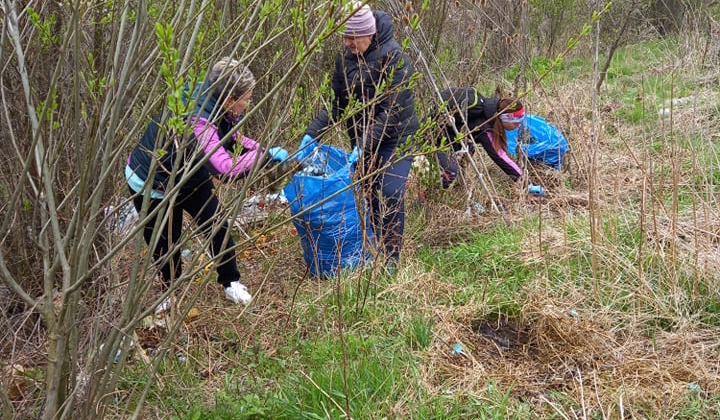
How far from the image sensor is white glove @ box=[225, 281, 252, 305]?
133 inches

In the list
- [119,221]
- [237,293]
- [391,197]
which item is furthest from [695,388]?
[119,221]

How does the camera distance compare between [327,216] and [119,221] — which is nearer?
[119,221]

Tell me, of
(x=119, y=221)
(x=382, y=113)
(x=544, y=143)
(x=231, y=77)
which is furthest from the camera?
(x=544, y=143)

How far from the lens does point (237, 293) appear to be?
339 centimetres

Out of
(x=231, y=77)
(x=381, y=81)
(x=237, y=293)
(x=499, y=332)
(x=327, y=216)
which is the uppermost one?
(x=231, y=77)

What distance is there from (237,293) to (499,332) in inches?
56.1

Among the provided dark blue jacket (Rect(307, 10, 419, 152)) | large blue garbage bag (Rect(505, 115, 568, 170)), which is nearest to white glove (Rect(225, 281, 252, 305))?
dark blue jacket (Rect(307, 10, 419, 152))

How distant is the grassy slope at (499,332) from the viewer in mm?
2412

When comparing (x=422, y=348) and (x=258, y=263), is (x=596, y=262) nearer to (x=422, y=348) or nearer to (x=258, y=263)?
(x=422, y=348)

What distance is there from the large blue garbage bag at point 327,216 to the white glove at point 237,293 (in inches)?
15.8

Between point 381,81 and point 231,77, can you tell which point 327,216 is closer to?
point 381,81

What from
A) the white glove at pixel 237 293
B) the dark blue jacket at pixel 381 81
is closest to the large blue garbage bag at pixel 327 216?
the dark blue jacket at pixel 381 81

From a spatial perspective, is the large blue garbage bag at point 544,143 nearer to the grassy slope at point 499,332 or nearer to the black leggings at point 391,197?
the grassy slope at point 499,332

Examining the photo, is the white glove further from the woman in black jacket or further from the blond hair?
the blond hair
